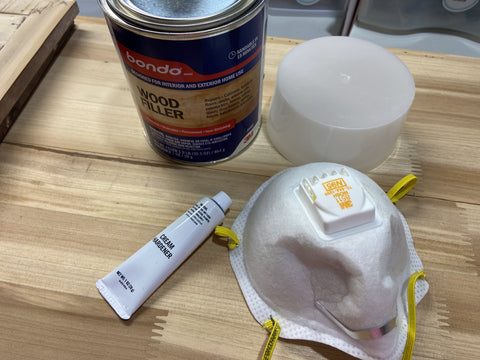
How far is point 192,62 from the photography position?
366 mm

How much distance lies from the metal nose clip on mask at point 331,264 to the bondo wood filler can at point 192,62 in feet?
0.36

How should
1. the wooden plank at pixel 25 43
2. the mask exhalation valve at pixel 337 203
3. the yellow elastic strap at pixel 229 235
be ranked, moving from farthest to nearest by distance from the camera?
the wooden plank at pixel 25 43, the yellow elastic strap at pixel 229 235, the mask exhalation valve at pixel 337 203

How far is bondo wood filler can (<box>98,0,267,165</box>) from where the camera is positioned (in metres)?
0.35

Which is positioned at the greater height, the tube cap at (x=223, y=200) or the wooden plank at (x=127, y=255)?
the tube cap at (x=223, y=200)

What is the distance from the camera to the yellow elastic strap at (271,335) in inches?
14.8

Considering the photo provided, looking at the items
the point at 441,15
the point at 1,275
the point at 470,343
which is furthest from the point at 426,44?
the point at 1,275

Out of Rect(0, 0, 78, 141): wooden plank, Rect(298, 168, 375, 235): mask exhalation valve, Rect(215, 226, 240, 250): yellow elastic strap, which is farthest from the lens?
Rect(0, 0, 78, 141): wooden plank

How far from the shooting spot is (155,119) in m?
0.45

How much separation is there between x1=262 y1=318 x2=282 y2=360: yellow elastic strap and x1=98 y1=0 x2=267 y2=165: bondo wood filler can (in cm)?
22

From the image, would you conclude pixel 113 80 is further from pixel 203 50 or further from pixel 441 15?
pixel 441 15

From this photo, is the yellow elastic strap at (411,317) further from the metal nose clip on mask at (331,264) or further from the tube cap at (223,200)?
the tube cap at (223,200)

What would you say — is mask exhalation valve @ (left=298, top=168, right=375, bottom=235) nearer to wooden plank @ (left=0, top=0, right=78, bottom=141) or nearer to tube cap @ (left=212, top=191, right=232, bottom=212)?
tube cap @ (left=212, top=191, right=232, bottom=212)

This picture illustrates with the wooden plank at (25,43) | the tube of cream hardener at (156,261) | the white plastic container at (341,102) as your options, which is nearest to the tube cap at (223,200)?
the tube of cream hardener at (156,261)

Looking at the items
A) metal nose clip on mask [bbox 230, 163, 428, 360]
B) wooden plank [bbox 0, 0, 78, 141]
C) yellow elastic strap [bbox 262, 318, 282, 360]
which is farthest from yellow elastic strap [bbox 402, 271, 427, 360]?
wooden plank [bbox 0, 0, 78, 141]
